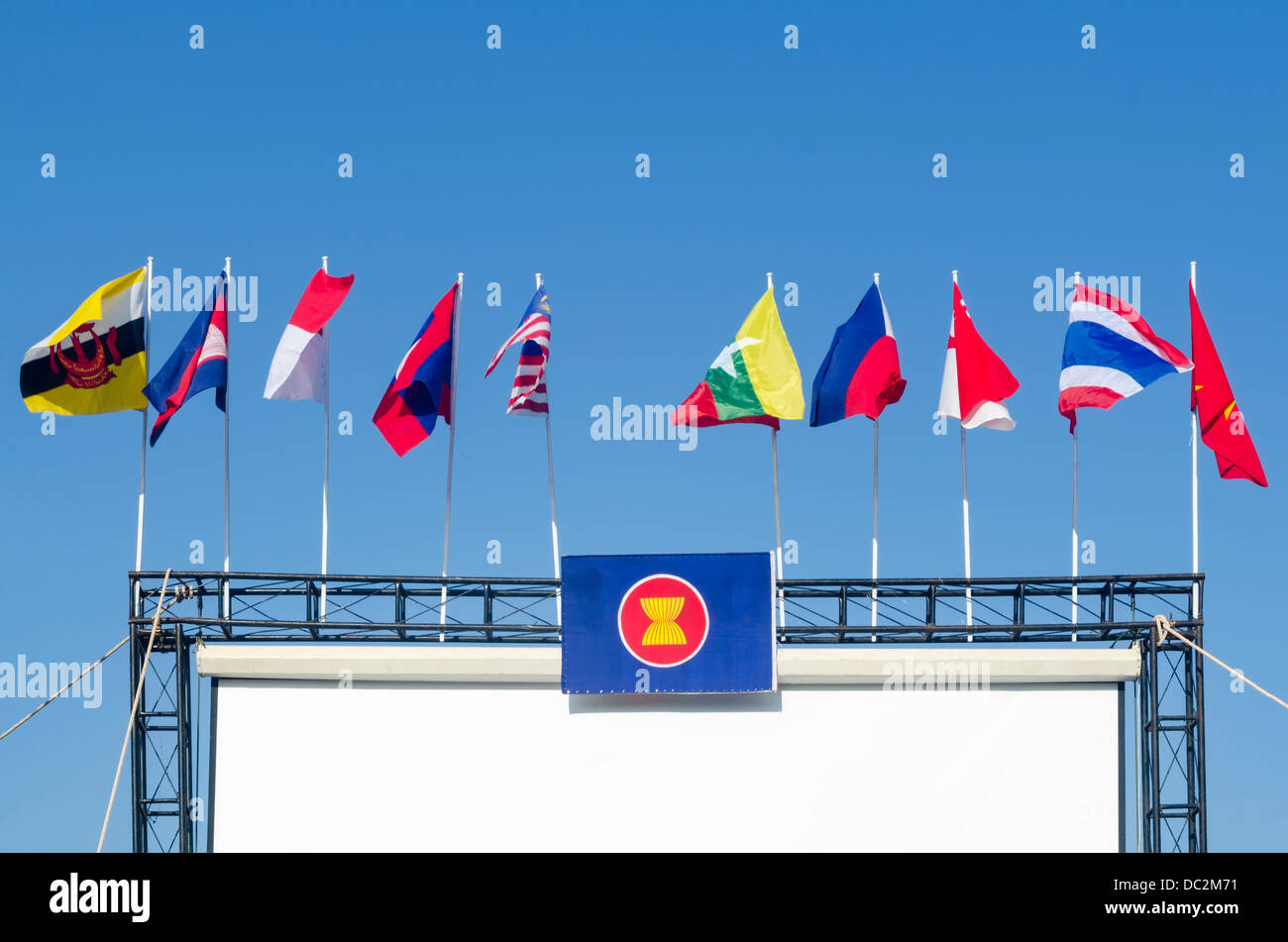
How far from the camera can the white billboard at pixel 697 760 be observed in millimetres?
26000

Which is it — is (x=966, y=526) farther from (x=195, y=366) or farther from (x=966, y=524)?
(x=195, y=366)

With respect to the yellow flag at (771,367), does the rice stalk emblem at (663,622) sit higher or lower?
lower

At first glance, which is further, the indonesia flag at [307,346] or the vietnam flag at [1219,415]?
the indonesia flag at [307,346]

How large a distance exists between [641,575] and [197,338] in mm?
7998

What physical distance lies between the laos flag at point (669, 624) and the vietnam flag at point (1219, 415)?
6945 mm

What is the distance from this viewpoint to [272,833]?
26.3 meters

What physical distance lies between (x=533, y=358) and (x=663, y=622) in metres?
4.72

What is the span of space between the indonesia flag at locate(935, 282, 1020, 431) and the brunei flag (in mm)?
12837

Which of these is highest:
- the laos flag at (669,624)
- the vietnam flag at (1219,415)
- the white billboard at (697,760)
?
the vietnam flag at (1219,415)

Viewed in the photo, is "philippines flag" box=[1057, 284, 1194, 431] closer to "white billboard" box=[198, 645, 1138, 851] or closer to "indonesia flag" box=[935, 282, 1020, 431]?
"indonesia flag" box=[935, 282, 1020, 431]

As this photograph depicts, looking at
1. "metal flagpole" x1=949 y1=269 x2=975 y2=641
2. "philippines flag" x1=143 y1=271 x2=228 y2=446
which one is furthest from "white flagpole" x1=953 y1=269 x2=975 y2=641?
"philippines flag" x1=143 y1=271 x2=228 y2=446

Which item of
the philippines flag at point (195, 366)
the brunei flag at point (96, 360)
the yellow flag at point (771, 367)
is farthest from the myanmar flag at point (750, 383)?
the brunei flag at point (96, 360)

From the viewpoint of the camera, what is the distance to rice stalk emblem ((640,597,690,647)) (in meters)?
26.2

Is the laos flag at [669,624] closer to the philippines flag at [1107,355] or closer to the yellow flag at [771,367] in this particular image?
the yellow flag at [771,367]
